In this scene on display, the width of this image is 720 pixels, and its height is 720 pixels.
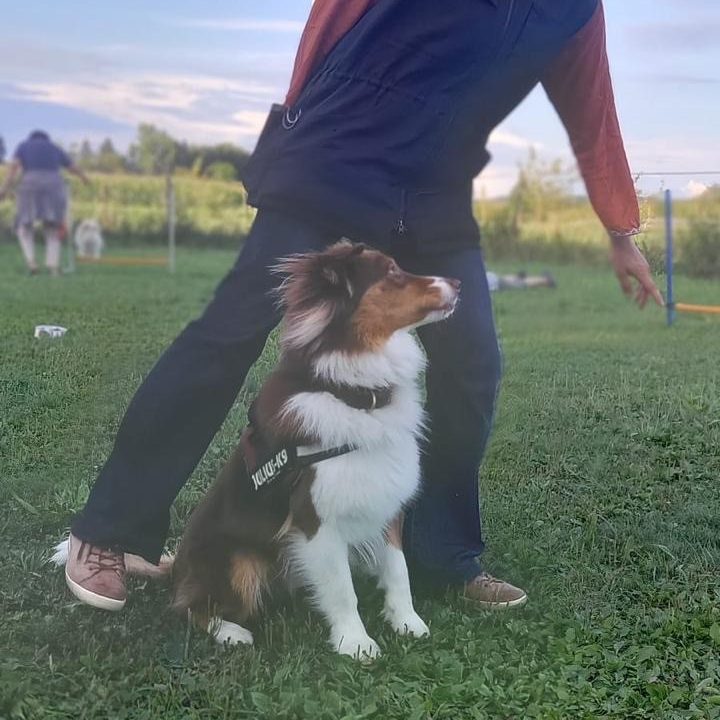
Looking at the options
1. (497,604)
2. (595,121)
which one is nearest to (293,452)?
(497,604)

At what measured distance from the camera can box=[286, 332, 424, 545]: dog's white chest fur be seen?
8.09ft

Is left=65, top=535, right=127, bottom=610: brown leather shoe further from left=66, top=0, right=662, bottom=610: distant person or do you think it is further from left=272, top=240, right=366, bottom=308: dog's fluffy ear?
left=272, top=240, right=366, bottom=308: dog's fluffy ear

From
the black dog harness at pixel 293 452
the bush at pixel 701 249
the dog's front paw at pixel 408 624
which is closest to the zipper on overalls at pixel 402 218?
the black dog harness at pixel 293 452

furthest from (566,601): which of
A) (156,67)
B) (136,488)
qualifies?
(156,67)

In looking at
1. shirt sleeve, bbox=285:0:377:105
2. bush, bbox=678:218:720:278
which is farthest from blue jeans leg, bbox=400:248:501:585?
bush, bbox=678:218:720:278

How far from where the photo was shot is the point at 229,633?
8.41 ft

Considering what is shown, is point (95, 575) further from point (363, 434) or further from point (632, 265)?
point (632, 265)

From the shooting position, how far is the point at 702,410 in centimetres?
368

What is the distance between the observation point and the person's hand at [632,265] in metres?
2.80

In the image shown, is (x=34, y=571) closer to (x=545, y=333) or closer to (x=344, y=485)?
(x=344, y=485)

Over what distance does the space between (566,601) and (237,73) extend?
1.75 metres

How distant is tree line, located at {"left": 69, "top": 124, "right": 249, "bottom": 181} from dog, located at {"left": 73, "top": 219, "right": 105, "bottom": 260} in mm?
176

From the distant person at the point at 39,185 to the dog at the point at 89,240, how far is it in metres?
0.06

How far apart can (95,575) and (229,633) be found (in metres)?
0.37
